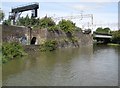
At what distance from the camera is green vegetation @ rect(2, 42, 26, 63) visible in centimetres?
2553

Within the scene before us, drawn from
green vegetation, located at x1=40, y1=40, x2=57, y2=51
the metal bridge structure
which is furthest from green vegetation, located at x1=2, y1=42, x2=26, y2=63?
the metal bridge structure

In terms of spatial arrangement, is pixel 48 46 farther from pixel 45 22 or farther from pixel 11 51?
pixel 11 51

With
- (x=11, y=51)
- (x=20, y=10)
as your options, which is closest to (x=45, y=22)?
(x=20, y=10)

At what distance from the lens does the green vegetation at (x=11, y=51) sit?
25528 millimetres

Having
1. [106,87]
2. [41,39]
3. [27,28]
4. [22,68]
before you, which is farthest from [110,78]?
[41,39]

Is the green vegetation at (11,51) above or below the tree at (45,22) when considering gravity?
below

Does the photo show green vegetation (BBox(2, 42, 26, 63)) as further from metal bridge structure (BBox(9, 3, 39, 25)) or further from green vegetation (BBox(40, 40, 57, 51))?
metal bridge structure (BBox(9, 3, 39, 25))

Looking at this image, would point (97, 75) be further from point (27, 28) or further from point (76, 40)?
point (76, 40)

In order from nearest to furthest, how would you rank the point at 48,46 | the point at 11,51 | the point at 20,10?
the point at 11,51 → the point at 48,46 → the point at 20,10

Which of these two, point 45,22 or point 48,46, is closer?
point 48,46

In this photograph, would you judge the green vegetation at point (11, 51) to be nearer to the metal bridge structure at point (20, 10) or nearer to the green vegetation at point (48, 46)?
the green vegetation at point (48, 46)

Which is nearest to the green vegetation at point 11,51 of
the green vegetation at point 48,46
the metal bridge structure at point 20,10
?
the green vegetation at point 48,46

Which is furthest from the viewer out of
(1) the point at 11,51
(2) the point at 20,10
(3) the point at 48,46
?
(2) the point at 20,10

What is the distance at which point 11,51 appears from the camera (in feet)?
89.3
